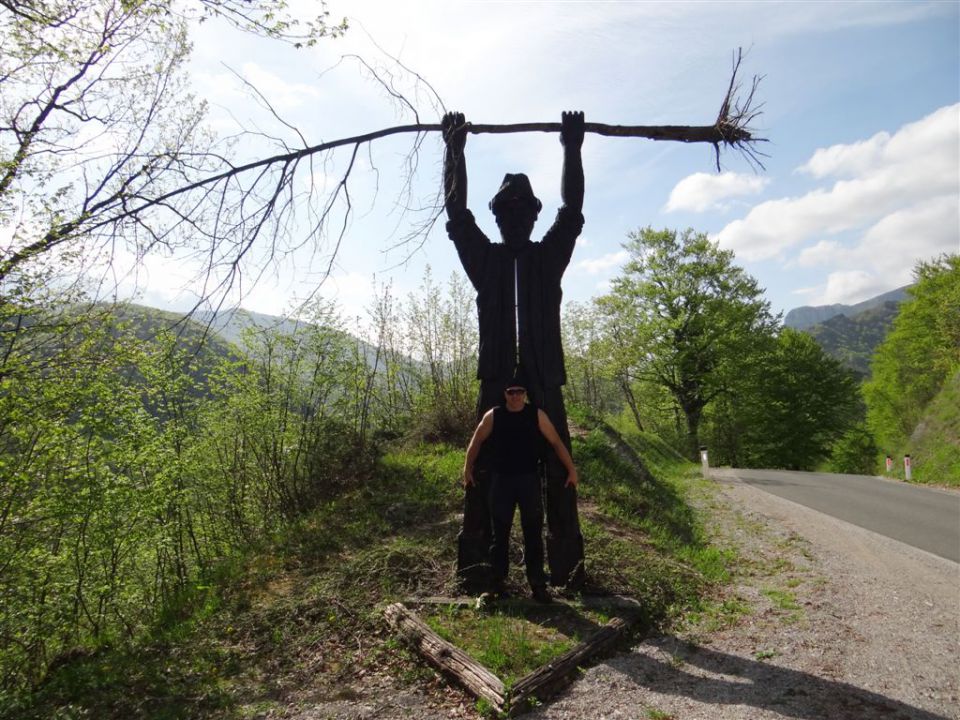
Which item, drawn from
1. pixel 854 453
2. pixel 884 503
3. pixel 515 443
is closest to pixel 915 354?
pixel 854 453

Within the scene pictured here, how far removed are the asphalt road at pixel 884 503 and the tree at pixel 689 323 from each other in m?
10.2

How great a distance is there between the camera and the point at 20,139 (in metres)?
5.92

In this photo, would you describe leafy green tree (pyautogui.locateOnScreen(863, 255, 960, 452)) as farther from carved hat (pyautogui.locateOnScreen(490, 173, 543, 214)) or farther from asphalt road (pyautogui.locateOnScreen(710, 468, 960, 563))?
carved hat (pyautogui.locateOnScreen(490, 173, 543, 214))

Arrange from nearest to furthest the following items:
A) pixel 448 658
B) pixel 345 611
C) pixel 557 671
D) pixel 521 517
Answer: pixel 557 671
pixel 448 658
pixel 521 517
pixel 345 611

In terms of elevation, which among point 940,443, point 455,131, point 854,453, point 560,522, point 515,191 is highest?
point 455,131

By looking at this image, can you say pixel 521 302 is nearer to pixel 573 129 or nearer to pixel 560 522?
pixel 573 129

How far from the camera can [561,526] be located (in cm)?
484

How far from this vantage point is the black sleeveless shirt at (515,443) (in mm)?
4523

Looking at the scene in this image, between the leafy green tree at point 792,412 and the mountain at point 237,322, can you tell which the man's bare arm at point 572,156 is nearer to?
the mountain at point 237,322

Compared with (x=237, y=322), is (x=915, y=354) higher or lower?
higher

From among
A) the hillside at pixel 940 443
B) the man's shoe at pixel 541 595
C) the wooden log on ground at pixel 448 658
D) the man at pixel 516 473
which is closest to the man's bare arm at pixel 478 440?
the man at pixel 516 473

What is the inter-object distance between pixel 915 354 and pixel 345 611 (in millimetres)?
31600

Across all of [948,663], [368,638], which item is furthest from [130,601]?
[948,663]

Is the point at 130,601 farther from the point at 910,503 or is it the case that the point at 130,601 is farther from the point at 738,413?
the point at 738,413
